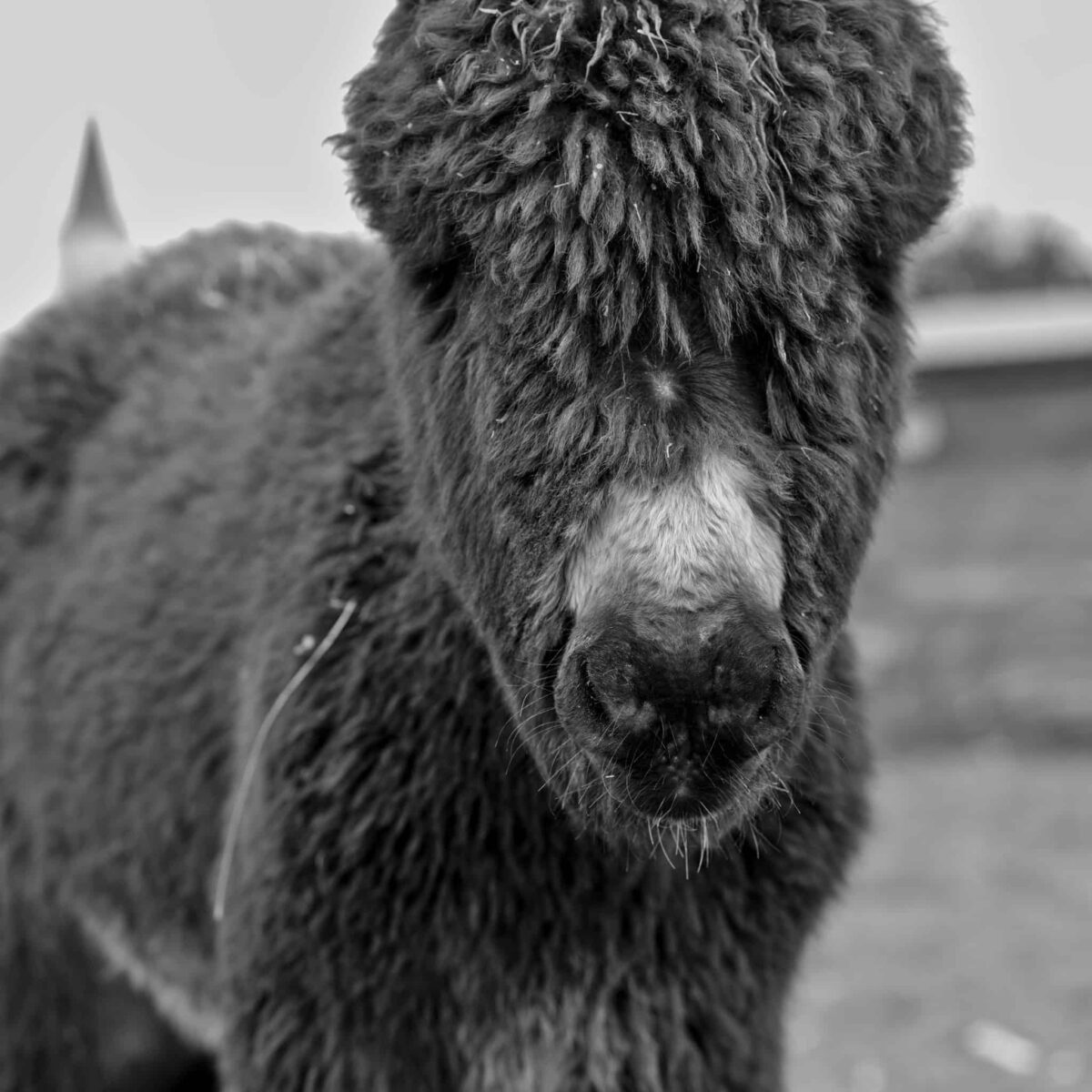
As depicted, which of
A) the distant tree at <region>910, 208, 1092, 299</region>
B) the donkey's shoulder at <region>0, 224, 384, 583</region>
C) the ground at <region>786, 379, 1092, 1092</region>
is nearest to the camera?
the donkey's shoulder at <region>0, 224, 384, 583</region>

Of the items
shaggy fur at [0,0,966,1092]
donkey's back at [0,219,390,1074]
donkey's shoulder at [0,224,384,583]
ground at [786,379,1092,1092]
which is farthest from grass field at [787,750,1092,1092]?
donkey's shoulder at [0,224,384,583]

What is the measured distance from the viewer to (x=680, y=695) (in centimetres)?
214

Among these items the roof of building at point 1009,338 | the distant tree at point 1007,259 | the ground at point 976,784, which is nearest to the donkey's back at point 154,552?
the ground at point 976,784

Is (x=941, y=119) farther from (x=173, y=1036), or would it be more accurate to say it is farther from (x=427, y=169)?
(x=173, y=1036)

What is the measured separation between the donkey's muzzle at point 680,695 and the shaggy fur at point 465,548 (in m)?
0.12

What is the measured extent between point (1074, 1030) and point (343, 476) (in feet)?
13.4

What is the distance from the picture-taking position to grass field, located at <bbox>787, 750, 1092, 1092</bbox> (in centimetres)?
548

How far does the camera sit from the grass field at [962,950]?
5484 mm

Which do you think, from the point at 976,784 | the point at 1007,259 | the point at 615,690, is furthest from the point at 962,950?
Answer: the point at 1007,259

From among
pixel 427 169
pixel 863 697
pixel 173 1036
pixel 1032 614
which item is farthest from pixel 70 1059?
pixel 1032 614

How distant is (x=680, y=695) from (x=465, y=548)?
0.60 m

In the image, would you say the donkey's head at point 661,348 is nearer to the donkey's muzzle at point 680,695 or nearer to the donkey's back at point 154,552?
the donkey's muzzle at point 680,695

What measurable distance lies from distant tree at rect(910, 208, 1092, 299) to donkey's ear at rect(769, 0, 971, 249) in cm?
2719

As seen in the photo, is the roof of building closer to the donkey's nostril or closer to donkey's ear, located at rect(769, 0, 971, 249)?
donkey's ear, located at rect(769, 0, 971, 249)
